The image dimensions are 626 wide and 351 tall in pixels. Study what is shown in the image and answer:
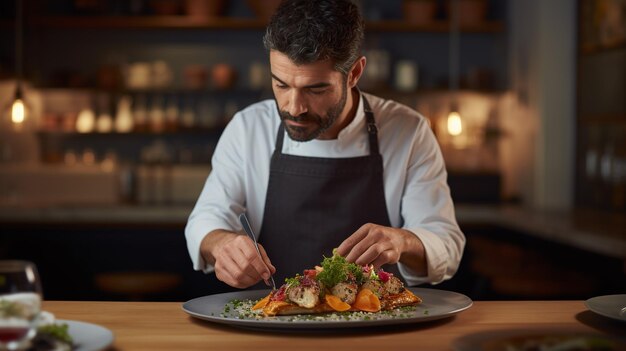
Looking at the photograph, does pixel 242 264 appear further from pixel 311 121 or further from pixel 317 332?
pixel 311 121

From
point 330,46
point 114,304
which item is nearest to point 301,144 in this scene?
point 330,46

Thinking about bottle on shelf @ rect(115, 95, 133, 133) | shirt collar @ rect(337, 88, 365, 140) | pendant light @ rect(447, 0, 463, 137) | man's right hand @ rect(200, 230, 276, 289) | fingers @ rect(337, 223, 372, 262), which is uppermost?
pendant light @ rect(447, 0, 463, 137)

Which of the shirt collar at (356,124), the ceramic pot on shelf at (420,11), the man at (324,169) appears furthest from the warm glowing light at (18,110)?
the ceramic pot on shelf at (420,11)

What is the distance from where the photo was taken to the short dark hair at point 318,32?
224cm

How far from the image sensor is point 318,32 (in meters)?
2.27

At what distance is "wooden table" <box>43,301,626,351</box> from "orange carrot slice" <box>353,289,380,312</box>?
0.09 m

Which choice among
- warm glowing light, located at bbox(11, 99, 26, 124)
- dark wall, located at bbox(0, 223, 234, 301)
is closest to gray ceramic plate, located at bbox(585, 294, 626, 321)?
warm glowing light, located at bbox(11, 99, 26, 124)

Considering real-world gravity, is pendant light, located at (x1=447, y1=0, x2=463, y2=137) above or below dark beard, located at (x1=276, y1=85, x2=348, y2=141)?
above

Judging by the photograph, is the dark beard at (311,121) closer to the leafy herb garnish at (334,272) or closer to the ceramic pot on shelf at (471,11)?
the leafy herb garnish at (334,272)

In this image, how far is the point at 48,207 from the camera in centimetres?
579

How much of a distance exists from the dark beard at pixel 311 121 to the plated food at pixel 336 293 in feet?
1.89

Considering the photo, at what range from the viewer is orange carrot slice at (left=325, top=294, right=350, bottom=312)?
1.70m

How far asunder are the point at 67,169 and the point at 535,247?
3.70 meters

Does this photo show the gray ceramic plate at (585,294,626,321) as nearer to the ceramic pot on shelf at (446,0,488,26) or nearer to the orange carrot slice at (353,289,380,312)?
the orange carrot slice at (353,289,380,312)
